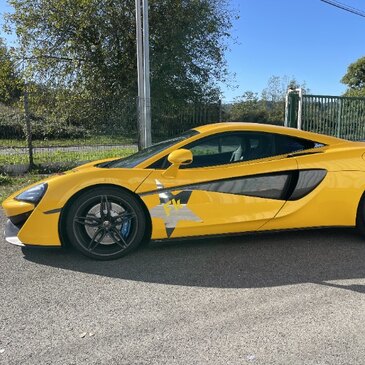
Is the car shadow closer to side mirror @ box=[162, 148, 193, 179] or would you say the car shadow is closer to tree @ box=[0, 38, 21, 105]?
side mirror @ box=[162, 148, 193, 179]

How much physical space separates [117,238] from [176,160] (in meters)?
0.95

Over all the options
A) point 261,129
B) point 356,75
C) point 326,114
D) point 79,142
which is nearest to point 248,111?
point 326,114

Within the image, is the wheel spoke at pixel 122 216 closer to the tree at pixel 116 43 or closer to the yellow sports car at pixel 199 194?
the yellow sports car at pixel 199 194

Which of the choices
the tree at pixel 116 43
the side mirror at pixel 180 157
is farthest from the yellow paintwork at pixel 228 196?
the tree at pixel 116 43

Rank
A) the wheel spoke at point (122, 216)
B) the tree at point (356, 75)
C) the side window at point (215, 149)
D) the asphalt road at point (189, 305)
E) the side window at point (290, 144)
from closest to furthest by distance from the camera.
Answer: the asphalt road at point (189, 305), the wheel spoke at point (122, 216), the side window at point (215, 149), the side window at point (290, 144), the tree at point (356, 75)

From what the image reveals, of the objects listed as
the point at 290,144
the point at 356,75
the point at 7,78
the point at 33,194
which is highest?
the point at 356,75

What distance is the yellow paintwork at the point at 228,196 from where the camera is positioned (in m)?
3.83

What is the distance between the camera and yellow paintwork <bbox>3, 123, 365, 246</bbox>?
383cm

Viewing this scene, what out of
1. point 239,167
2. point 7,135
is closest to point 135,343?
point 239,167

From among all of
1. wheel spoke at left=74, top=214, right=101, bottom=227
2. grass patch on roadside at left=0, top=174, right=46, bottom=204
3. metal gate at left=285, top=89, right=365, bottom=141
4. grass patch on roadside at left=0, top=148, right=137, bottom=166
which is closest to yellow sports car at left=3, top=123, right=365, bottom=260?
wheel spoke at left=74, top=214, right=101, bottom=227

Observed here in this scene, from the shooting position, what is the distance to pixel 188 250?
166 inches

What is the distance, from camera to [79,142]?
9.82 metres

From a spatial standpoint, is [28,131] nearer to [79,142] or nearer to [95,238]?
[79,142]

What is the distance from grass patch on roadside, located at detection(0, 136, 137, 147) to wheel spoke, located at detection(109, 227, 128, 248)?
6224 mm
